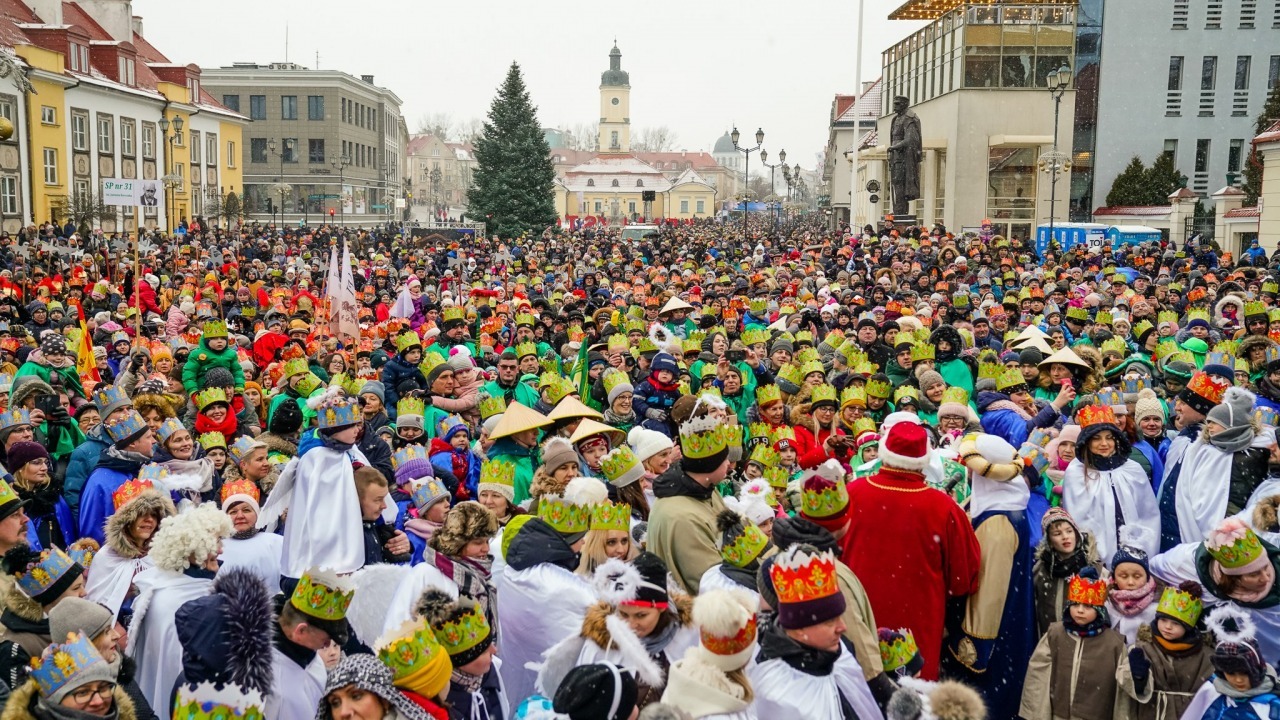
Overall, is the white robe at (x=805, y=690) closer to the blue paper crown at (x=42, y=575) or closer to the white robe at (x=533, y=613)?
the white robe at (x=533, y=613)

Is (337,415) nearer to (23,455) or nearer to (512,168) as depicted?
(23,455)

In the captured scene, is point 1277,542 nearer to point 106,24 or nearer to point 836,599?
point 836,599

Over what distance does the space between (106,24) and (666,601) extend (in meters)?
58.2

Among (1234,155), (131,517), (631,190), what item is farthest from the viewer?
(631,190)

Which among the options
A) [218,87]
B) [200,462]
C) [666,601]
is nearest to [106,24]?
[218,87]

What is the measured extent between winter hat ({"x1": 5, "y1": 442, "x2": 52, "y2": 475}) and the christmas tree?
1812 inches

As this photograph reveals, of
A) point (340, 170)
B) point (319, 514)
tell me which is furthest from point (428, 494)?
point (340, 170)

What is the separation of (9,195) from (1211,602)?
42.8m

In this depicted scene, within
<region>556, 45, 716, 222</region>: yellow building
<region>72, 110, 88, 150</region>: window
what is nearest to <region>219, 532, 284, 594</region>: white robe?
<region>72, 110, 88, 150</region>: window

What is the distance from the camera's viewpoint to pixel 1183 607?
5.18 metres

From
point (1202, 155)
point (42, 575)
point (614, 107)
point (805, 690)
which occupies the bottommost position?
point (805, 690)

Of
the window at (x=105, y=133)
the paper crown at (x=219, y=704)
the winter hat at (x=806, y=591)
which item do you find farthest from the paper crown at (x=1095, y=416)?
the window at (x=105, y=133)

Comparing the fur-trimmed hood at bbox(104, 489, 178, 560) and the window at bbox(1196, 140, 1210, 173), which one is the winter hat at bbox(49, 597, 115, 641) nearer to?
the fur-trimmed hood at bbox(104, 489, 178, 560)

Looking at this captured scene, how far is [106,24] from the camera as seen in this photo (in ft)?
175
